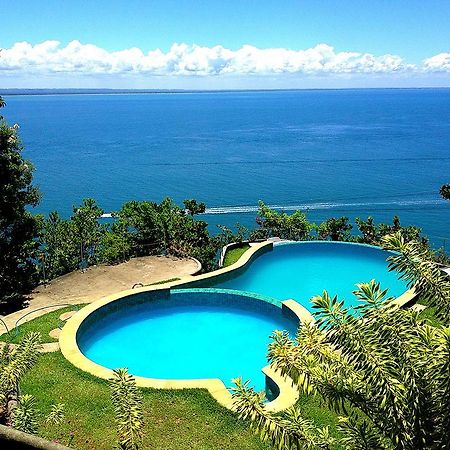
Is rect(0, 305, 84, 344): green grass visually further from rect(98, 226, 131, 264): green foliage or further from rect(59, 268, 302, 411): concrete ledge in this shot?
rect(98, 226, 131, 264): green foliage

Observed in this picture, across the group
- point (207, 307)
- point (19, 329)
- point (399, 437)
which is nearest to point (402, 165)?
point (207, 307)

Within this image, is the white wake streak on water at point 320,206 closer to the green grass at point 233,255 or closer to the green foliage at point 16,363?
the green grass at point 233,255

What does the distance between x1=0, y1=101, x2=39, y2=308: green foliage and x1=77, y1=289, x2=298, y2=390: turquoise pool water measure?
13.8 ft

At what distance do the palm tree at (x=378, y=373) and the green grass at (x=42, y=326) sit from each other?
9740 millimetres

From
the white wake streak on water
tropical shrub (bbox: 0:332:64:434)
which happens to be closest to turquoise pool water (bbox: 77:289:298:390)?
tropical shrub (bbox: 0:332:64:434)

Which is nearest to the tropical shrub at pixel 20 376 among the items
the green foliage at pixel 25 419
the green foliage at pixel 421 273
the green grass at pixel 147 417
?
the green foliage at pixel 25 419

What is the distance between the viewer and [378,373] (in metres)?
4.73

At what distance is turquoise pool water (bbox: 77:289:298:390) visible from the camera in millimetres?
13492

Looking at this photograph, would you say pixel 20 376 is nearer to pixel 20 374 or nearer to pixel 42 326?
pixel 20 374

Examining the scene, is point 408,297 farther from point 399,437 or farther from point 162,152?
point 162,152

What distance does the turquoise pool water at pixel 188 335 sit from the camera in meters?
13.5

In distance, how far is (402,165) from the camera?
71.6 m

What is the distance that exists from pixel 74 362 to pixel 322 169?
2397 inches

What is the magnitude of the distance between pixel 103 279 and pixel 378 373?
613 inches
